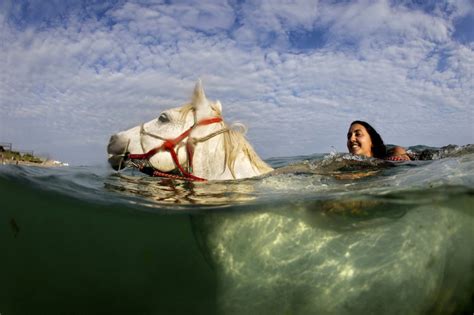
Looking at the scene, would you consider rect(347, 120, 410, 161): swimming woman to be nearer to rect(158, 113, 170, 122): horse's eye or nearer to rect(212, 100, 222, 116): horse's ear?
rect(212, 100, 222, 116): horse's ear

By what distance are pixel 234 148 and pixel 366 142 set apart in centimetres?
425

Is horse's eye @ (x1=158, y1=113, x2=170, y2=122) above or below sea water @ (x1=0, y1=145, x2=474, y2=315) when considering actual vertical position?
above

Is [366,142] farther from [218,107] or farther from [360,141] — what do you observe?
[218,107]

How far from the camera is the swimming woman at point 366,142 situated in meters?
7.62

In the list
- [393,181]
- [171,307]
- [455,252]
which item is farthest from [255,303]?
[393,181]

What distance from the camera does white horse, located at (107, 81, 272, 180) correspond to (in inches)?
176

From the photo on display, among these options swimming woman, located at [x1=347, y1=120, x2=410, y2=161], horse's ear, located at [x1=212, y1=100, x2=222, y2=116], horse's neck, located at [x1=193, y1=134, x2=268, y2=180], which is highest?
horse's ear, located at [x1=212, y1=100, x2=222, y2=116]

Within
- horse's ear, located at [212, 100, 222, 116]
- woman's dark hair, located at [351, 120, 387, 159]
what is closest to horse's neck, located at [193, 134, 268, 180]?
horse's ear, located at [212, 100, 222, 116]

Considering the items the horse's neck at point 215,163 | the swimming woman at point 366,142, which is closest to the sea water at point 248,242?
the horse's neck at point 215,163

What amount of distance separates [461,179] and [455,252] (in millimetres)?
1606

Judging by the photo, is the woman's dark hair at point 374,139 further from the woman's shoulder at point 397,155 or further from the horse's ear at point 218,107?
the horse's ear at point 218,107

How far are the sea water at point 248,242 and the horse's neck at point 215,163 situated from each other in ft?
0.51

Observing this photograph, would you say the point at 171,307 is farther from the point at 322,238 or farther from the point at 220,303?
the point at 322,238

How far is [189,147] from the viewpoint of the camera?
4.46 m
